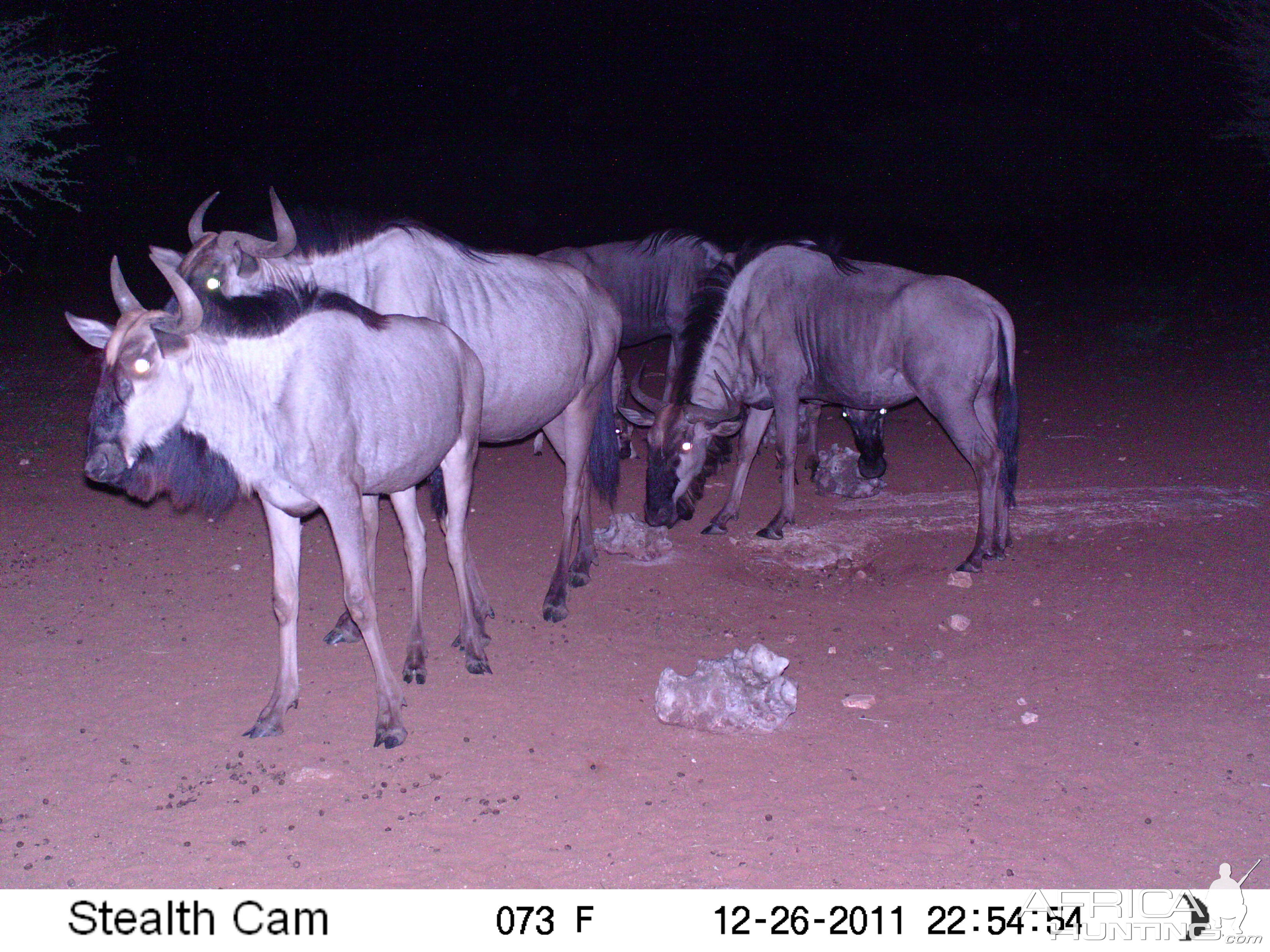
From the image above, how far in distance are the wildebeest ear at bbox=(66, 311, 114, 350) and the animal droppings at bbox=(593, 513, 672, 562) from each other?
341cm

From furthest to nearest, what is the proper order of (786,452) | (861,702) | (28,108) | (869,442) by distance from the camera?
(28,108) < (869,442) < (786,452) < (861,702)

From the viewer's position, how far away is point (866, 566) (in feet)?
21.0

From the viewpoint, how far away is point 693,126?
34000 millimetres

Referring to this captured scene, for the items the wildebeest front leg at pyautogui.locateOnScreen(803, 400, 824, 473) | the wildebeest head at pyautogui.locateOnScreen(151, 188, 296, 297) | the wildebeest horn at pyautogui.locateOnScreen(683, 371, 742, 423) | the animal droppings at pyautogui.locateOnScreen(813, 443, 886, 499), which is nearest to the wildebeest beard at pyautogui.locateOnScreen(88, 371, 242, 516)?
the wildebeest head at pyautogui.locateOnScreen(151, 188, 296, 297)

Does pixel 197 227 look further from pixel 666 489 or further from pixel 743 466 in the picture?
pixel 743 466

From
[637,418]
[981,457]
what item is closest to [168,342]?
[637,418]

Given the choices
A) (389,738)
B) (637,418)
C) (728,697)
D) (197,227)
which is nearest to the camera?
(389,738)

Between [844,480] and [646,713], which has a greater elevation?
[646,713]

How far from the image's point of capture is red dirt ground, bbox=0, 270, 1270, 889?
353cm

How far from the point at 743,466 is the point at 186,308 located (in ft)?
14.7

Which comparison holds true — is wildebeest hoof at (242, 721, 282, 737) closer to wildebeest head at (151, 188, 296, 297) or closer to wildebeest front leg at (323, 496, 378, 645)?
wildebeest front leg at (323, 496, 378, 645)

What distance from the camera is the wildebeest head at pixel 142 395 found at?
3.70 meters
